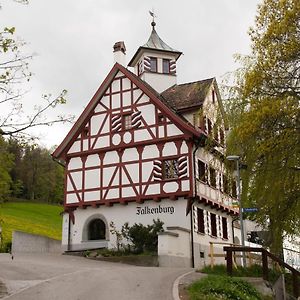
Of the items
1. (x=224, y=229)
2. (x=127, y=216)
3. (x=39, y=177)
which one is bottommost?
(x=224, y=229)

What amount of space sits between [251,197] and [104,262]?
1236 centimetres

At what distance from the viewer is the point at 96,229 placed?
30922mm

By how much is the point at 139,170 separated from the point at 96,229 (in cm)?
451

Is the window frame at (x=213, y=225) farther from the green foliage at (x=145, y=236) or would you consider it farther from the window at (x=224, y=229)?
the green foliage at (x=145, y=236)

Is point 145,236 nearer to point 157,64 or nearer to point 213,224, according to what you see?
point 213,224

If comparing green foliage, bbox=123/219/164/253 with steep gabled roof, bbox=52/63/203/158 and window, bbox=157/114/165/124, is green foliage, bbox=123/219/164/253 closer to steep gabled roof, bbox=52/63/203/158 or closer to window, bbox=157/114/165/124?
window, bbox=157/114/165/124

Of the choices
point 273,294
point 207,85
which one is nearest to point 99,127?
point 207,85

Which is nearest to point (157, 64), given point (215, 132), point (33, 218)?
point (215, 132)

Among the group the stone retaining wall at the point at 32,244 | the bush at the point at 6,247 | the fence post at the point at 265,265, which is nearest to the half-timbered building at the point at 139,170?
the stone retaining wall at the point at 32,244

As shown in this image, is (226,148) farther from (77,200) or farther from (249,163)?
(77,200)

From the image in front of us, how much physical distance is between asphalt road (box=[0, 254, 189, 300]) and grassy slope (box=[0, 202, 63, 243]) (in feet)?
82.2

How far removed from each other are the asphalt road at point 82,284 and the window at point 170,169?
1041cm

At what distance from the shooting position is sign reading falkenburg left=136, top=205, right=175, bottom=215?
28234mm

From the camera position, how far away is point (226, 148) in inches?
602
